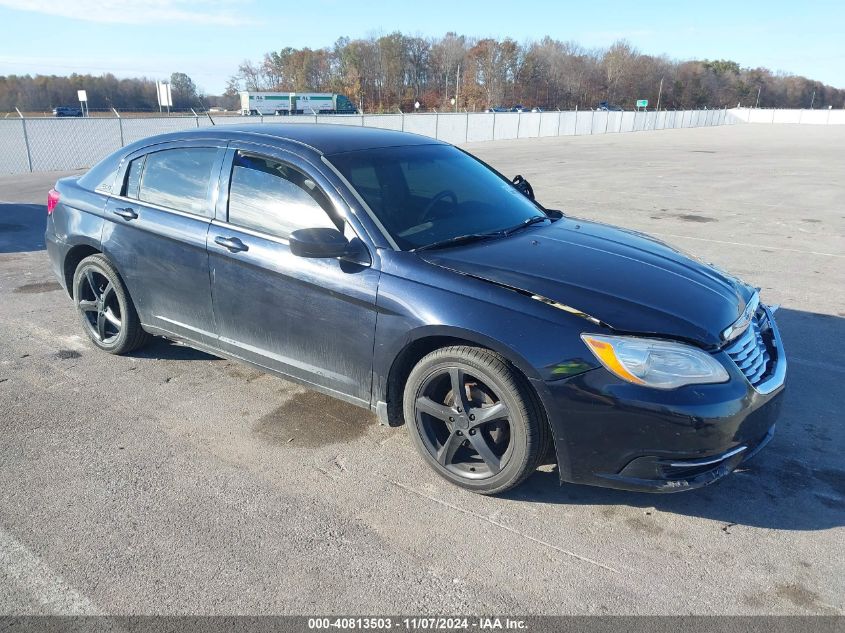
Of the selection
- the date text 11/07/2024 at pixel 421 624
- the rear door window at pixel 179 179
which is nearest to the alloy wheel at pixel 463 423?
the date text 11/07/2024 at pixel 421 624

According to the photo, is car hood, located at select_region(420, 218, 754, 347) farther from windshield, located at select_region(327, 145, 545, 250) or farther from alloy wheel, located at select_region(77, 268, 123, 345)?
alloy wheel, located at select_region(77, 268, 123, 345)

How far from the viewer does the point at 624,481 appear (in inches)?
113

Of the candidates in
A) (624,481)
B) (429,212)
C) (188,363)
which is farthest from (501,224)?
(188,363)

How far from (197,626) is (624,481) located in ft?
5.94

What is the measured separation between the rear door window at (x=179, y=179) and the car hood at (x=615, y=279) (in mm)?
1671

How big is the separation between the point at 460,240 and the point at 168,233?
1.91 m

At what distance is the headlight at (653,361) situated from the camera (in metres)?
2.78

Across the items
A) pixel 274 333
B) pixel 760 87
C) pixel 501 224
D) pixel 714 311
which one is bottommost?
pixel 274 333

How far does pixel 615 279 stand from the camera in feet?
10.6

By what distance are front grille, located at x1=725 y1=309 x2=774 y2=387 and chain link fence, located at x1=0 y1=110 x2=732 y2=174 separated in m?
3.45

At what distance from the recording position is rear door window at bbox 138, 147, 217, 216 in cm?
411

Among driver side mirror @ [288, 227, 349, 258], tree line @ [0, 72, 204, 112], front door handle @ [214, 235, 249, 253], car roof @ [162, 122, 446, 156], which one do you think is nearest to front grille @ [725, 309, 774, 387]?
driver side mirror @ [288, 227, 349, 258]

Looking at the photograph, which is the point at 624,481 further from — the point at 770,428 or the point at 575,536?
the point at 770,428

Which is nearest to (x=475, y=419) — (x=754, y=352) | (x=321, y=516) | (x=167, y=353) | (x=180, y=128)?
(x=321, y=516)
